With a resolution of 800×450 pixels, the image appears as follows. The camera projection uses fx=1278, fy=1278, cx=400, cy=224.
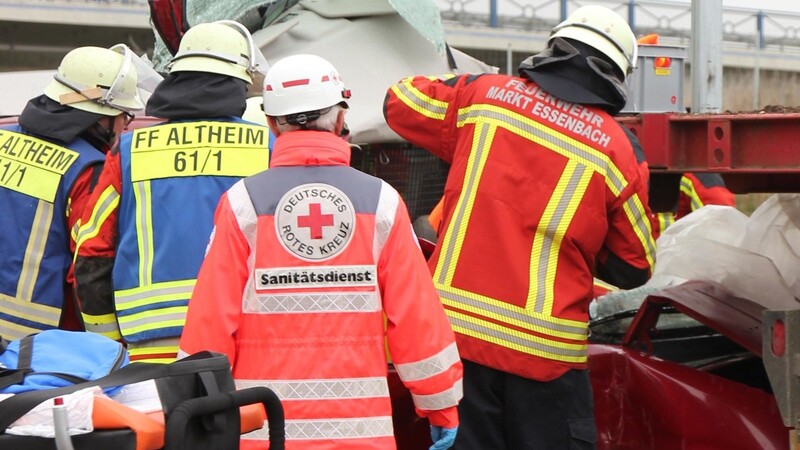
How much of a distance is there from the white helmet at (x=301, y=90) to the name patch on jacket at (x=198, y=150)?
0.60 m

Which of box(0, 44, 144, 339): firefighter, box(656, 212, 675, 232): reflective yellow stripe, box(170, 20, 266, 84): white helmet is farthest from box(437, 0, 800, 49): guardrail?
box(170, 20, 266, 84): white helmet

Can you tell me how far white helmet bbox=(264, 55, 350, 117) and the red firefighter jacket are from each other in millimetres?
167

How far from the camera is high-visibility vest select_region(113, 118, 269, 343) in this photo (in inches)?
171

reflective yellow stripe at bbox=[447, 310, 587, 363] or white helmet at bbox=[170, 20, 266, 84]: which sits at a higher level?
white helmet at bbox=[170, 20, 266, 84]

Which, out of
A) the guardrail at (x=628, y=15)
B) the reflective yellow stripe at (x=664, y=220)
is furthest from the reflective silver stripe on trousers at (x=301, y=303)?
the guardrail at (x=628, y=15)

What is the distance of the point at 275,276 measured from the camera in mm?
3582

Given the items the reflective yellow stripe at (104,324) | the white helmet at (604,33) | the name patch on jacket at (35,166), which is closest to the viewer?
the reflective yellow stripe at (104,324)

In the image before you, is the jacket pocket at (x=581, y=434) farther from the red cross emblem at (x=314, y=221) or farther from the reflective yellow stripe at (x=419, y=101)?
the red cross emblem at (x=314, y=221)

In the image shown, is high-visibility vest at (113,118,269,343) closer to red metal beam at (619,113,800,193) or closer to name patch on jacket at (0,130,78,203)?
name patch on jacket at (0,130,78,203)

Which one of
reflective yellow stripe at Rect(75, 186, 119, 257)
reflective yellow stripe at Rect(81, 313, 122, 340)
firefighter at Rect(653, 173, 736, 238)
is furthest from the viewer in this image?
firefighter at Rect(653, 173, 736, 238)

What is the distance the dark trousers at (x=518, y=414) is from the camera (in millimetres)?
4703

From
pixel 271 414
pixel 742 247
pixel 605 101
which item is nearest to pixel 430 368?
pixel 271 414

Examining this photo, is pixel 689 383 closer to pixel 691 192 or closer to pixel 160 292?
pixel 160 292

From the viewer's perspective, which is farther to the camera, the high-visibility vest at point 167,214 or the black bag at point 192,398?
the high-visibility vest at point 167,214
